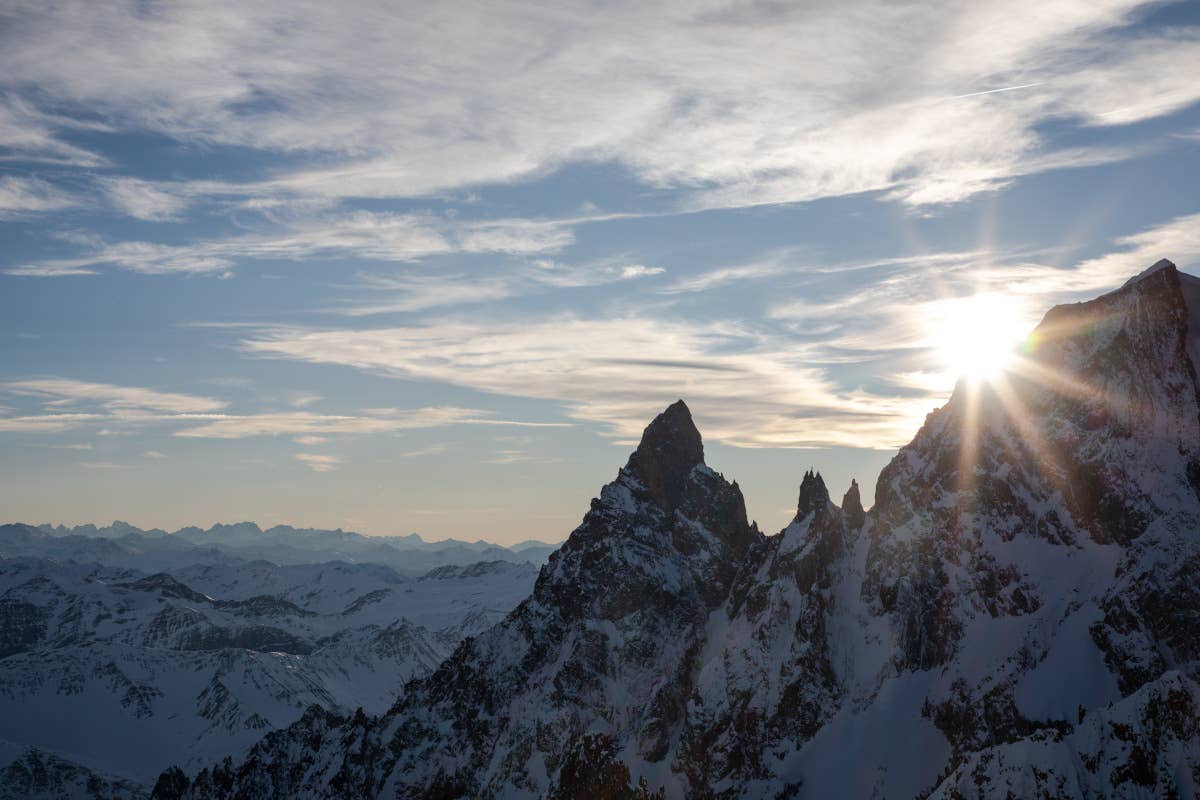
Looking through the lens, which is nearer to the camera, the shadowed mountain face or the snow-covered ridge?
the snow-covered ridge

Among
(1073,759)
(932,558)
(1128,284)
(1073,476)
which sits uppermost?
(1128,284)

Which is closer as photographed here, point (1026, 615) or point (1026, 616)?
point (1026, 616)

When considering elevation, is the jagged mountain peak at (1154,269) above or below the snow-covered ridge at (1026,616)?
above

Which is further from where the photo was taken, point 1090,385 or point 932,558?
point 932,558

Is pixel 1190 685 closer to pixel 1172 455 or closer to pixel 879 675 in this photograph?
pixel 1172 455

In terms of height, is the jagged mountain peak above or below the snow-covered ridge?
above

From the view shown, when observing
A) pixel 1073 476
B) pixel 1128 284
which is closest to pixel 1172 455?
pixel 1073 476

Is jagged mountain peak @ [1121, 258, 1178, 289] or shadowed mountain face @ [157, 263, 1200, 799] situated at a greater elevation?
jagged mountain peak @ [1121, 258, 1178, 289]

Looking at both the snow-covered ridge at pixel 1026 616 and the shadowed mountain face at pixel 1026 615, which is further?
the shadowed mountain face at pixel 1026 615

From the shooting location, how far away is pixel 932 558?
18350cm

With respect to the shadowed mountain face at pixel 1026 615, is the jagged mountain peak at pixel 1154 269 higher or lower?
higher

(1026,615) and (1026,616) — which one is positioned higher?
(1026,615)

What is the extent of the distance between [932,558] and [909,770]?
123 feet

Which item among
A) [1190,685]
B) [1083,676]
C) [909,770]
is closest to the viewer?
[1190,685]
